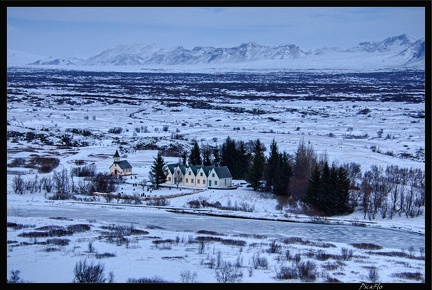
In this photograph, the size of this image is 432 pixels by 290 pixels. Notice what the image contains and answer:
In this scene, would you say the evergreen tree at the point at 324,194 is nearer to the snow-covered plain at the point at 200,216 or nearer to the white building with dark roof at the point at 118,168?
the snow-covered plain at the point at 200,216

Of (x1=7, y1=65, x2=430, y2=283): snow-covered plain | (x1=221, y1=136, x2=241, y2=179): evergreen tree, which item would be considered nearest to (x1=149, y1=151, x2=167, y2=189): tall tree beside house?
(x1=7, y1=65, x2=430, y2=283): snow-covered plain

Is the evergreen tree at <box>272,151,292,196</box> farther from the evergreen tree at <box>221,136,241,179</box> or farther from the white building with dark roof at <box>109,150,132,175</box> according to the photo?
the white building with dark roof at <box>109,150,132,175</box>

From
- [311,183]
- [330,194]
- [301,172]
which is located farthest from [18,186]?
[330,194]

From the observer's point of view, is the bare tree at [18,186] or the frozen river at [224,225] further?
the bare tree at [18,186]

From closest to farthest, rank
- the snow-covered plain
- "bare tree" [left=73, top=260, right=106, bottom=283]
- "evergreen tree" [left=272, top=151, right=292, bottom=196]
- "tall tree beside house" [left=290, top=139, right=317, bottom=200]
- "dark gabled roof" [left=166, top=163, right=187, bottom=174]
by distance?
"bare tree" [left=73, top=260, right=106, bottom=283]
the snow-covered plain
"tall tree beside house" [left=290, top=139, right=317, bottom=200]
"evergreen tree" [left=272, top=151, right=292, bottom=196]
"dark gabled roof" [left=166, top=163, right=187, bottom=174]

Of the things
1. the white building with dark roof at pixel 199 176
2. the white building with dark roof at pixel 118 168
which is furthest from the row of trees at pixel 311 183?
the white building with dark roof at pixel 118 168

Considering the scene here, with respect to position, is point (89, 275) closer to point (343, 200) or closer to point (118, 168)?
point (343, 200)
